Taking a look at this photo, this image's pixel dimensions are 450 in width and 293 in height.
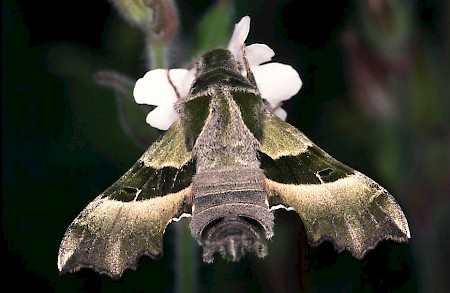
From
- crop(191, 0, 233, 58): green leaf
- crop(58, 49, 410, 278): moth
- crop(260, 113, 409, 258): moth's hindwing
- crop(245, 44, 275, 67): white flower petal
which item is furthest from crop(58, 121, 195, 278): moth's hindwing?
crop(191, 0, 233, 58): green leaf

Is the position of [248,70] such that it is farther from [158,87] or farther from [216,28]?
[216,28]

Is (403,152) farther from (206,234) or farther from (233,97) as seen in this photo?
(206,234)

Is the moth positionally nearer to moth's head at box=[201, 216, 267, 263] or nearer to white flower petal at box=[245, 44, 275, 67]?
moth's head at box=[201, 216, 267, 263]

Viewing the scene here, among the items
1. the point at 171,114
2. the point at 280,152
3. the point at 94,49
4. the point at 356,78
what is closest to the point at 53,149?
the point at 94,49

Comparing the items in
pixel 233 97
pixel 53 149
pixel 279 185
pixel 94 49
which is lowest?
pixel 279 185

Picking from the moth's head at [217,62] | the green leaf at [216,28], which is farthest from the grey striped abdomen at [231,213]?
the green leaf at [216,28]
